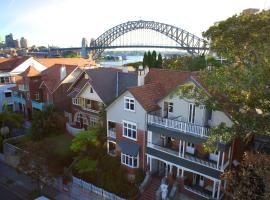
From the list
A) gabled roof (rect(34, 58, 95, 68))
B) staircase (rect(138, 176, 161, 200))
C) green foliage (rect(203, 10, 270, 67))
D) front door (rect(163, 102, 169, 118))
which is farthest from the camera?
gabled roof (rect(34, 58, 95, 68))

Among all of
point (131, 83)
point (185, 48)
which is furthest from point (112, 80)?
point (185, 48)

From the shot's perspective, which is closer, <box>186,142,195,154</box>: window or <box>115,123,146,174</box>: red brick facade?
<box>186,142,195,154</box>: window

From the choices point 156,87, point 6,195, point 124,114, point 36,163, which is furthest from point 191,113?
point 6,195

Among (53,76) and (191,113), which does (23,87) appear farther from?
(191,113)

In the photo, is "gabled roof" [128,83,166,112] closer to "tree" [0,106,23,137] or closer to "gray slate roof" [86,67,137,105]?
"gray slate roof" [86,67,137,105]

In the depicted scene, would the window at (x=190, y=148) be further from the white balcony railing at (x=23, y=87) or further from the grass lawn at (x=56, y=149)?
the white balcony railing at (x=23, y=87)

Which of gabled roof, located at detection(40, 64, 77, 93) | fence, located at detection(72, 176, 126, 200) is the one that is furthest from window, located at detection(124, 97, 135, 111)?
gabled roof, located at detection(40, 64, 77, 93)
